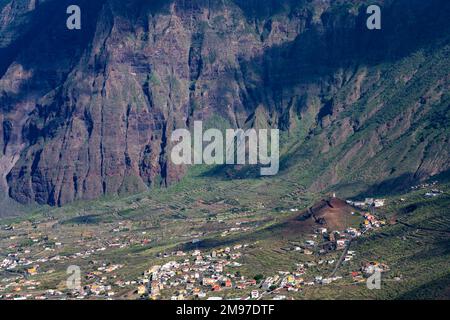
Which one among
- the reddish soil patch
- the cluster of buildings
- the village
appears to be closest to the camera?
the village

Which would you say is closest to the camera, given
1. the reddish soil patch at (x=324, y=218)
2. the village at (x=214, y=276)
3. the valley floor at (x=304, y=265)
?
the valley floor at (x=304, y=265)

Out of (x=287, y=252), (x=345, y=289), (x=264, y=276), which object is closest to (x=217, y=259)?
(x=287, y=252)

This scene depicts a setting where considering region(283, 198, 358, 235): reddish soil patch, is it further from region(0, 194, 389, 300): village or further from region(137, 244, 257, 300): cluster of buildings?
region(137, 244, 257, 300): cluster of buildings

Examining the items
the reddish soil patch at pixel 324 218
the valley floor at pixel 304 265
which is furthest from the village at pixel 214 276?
the reddish soil patch at pixel 324 218

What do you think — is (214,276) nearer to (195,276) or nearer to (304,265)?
(195,276)

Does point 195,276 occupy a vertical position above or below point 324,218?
below

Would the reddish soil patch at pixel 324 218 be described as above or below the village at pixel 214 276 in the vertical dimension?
above

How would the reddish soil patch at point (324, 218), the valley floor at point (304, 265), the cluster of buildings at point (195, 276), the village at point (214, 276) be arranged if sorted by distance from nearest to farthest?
the valley floor at point (304, 265) < the village at point (214, 276) < the cluster of buildings at point (195, 276) < the reddish soil patch at point (324, 218)

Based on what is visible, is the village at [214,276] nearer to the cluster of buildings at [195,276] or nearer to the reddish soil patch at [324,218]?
the cluster of buildings at [195,276]

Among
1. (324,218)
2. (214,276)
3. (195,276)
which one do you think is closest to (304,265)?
(214,276)

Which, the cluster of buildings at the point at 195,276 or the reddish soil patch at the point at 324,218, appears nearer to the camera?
the cluster of buildings at the point at 195,276

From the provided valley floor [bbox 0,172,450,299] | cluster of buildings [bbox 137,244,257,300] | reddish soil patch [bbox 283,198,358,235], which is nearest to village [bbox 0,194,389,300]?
cluster of buildings [bbox 137,244,257,300]
